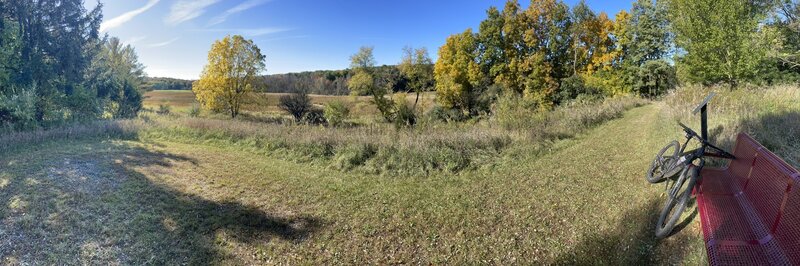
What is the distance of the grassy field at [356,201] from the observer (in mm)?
4586

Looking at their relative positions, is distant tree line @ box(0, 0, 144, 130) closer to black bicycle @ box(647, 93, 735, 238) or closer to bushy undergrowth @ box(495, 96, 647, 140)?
bushy undergrowth @ box(495, 96, 647, 140)

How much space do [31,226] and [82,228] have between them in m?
0.81

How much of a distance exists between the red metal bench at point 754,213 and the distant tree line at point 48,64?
20.0 meters

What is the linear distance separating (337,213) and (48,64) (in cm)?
1874

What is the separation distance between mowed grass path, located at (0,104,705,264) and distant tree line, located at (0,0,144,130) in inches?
258

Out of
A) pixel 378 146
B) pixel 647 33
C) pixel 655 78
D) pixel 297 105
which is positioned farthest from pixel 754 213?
pixel 297 105

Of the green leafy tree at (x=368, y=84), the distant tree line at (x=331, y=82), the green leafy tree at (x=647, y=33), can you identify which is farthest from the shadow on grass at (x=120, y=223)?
the distant tree line at (x=331, y=82)

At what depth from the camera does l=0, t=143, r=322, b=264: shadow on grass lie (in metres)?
A: 4.71

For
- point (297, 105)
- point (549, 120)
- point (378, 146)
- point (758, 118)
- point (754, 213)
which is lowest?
point (378, 146)

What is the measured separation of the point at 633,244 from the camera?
3.91 m

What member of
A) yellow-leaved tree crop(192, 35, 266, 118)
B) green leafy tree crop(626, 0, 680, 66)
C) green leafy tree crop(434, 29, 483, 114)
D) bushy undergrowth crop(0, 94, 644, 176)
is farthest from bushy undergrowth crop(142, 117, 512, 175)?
green leafy tree crop(626, 0, 680, 66)

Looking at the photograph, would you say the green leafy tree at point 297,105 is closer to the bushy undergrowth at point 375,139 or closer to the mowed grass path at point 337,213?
the bushy undergrowth at point 375,139

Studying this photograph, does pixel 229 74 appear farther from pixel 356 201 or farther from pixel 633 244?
pixel 633 244

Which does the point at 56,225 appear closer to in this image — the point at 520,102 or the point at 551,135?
the point at 551,135
